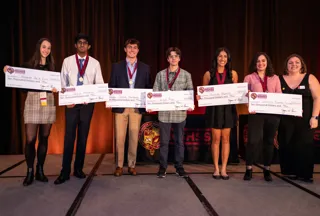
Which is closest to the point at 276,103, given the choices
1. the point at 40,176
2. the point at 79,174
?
the point at 79,174

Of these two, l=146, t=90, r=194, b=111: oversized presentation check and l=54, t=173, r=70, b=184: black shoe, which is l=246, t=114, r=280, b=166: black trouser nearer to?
l=146, t=90, r=194, b=111: oversized presentation check

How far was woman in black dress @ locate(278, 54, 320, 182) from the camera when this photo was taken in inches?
118

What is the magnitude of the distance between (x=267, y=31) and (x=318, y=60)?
3.88ft

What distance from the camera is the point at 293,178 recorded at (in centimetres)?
312

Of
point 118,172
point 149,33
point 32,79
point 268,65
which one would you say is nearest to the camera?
point 32,79

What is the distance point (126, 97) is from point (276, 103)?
165cm

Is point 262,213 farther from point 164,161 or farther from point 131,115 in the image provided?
point 131,115

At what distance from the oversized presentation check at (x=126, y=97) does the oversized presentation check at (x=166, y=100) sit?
4.5 inches

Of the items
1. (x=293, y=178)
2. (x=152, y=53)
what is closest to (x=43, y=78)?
(x=152, y=53)

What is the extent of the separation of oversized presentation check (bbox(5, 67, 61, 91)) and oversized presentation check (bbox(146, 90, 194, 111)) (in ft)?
3.24

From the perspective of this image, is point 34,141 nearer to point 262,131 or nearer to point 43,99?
point 43,99

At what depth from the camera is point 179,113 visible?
10.2 feet

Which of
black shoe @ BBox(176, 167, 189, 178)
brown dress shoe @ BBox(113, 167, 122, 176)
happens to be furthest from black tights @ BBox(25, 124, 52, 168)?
black shoe @ BBox(176, 167, 189, 178)

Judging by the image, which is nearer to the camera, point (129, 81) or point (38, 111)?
point (38, 111)
